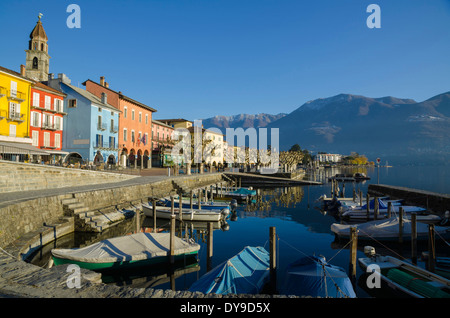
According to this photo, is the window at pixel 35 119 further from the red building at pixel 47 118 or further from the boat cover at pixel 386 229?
the boat cover at pixel 386 229

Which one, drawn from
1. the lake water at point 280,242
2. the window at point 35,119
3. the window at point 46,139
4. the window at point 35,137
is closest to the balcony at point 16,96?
the window at point 35,119

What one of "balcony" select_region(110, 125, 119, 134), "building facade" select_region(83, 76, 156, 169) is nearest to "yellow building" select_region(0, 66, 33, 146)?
"balcony" select_region(110, 125, 119, 134)

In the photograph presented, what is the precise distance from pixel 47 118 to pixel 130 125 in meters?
14.8

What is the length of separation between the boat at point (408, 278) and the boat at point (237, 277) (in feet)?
14.5

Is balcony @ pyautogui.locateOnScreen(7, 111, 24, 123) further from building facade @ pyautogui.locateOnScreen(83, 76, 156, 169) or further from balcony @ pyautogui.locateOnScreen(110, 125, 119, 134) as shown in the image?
building facade @ pyautogui.locateOnScreen(83, 76, 156, 169)

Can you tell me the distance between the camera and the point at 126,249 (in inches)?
452

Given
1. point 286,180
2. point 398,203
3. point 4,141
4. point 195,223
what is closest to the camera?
point 195,223

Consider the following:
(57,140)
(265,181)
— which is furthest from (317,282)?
(265,181)

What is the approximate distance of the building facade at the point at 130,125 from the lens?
156 feet

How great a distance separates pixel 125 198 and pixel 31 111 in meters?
20.9

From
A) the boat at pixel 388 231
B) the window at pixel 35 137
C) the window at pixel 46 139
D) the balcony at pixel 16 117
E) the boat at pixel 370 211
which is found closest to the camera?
the boat at pixel 388 231

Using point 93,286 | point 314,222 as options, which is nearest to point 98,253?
point 93,286
